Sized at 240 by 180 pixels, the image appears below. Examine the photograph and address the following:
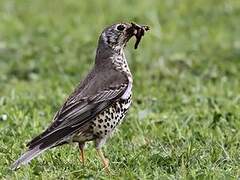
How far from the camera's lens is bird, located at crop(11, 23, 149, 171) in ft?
23.1

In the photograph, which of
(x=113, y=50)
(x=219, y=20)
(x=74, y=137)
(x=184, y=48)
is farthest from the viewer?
(x=219, y=20)

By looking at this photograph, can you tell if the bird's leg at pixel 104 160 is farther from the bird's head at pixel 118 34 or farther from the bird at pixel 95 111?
the bird's head at pixel 118 34

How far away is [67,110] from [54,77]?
4042 millimetres

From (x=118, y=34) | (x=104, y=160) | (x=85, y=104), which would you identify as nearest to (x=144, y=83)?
(x=118, y=34)

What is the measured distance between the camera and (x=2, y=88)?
1112 cm

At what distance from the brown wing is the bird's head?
1.02 ft

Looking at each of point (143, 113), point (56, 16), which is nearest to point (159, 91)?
point (143, 113)

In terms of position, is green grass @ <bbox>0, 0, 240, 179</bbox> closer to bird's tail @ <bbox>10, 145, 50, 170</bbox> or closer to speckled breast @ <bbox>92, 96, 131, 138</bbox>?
bird's tail @ <bbox>10, 145, 50, 170</bbox>

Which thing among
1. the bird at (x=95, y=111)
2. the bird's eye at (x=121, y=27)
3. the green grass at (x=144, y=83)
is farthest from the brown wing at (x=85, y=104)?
the bird's eye at (x=121, y=27)

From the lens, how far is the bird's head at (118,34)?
25.6ft

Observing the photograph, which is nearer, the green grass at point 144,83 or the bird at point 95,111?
the bird at point 95,111

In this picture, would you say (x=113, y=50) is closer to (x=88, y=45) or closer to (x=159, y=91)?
(x=159, y=91)

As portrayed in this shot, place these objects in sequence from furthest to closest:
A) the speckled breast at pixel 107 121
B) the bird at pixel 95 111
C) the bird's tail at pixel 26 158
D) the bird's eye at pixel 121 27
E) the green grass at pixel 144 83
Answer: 1. the bird's eye at pixel 121 27
2. the green grass at pixel 144 83
3. the speckled breast at pixel 107 121
4. the bird at pixel 95 111
5. the bird's tail at pixel 26 158

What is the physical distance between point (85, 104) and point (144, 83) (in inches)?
148
